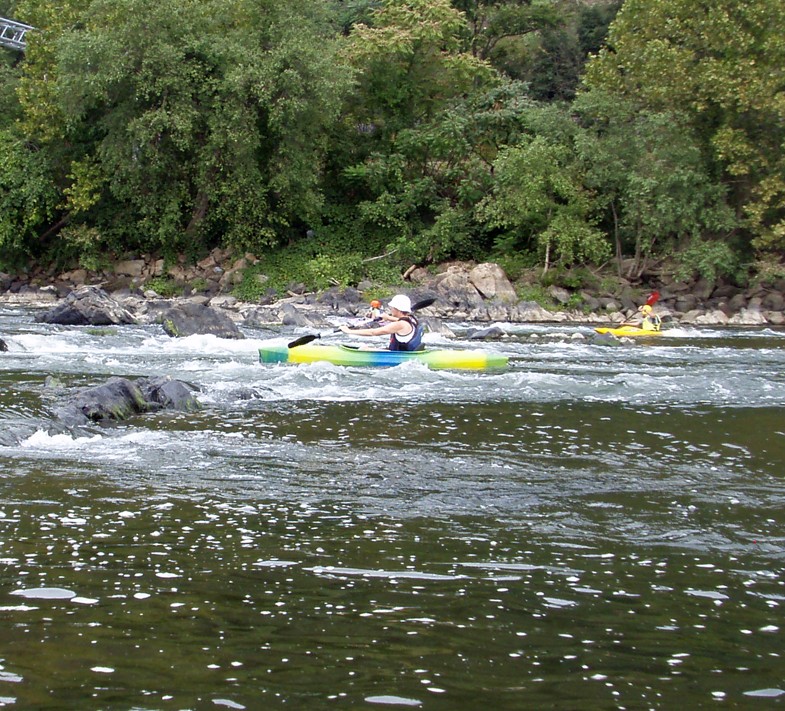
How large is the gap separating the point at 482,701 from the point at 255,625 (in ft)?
3.41

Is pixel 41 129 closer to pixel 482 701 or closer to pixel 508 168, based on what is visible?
pixel 508 168

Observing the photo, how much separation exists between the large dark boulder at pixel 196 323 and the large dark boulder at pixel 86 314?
7.14 feet

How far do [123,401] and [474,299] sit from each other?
1606 centimetres

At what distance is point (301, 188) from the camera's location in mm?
27375

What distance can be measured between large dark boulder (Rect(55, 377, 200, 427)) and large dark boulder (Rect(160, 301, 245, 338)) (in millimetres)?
6727

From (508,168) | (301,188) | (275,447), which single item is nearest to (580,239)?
(508,168)

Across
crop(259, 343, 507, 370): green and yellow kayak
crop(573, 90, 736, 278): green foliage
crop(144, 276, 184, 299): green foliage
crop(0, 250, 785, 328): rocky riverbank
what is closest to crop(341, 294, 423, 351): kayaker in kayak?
crop(259, 343, 507, 370): green and yellow kayak

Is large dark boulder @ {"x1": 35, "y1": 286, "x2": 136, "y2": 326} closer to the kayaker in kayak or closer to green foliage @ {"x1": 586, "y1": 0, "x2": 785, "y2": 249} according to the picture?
the kayaker in kayak

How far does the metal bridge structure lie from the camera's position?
92.4 feet

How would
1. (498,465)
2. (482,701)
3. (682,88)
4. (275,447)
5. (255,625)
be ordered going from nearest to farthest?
(482,701)
(255,625)
(498,465)
(275,447)
(682,88)

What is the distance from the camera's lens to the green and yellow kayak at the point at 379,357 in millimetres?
13047

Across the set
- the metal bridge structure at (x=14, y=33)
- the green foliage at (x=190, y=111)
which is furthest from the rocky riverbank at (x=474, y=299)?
the metal bridge structure at (x=14, y=33)

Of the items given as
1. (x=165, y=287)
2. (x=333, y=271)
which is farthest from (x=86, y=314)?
(x=333, y=271)

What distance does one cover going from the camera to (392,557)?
4863 millimetres
